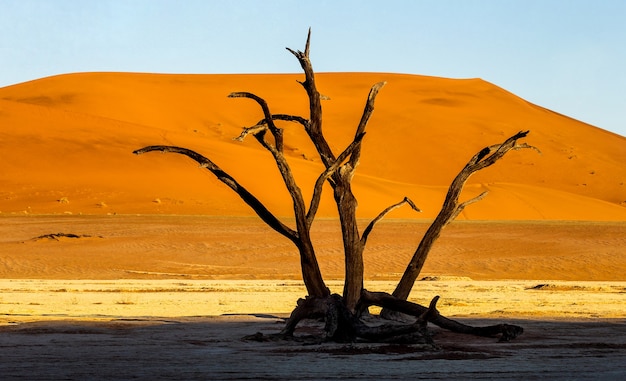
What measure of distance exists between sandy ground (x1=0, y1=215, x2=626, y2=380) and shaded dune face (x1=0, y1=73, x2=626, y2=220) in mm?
6734

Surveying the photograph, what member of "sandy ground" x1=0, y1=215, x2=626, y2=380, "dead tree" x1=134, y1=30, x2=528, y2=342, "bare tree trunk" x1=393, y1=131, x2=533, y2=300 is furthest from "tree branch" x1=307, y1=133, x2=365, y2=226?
"sandy ground" x1=0, y1=215, x2=626, y2=380

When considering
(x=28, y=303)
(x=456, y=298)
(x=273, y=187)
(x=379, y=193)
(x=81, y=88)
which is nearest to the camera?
(x=28, y=303)

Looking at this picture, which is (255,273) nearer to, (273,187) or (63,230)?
(63,230)

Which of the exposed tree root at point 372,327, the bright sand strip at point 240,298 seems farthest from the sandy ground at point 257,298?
the exposed tree root at point 372,327

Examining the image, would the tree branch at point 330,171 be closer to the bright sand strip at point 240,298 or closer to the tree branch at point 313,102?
the tree branch at point 313,102

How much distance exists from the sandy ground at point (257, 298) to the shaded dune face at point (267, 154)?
6734mm

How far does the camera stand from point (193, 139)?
2185 inches

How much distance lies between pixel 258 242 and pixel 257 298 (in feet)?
42.9

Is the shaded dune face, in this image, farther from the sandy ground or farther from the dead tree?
the dead tree

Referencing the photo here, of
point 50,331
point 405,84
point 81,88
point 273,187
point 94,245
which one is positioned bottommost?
point 50,331

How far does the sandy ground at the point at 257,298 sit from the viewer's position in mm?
10805

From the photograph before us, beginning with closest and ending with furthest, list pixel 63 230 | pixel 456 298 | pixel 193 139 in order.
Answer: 1. pixel 456 298
2. pixel 63 230
3. pixel 193 139

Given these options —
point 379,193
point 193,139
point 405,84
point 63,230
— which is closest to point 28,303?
point 63,230

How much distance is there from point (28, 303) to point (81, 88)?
208 ft
